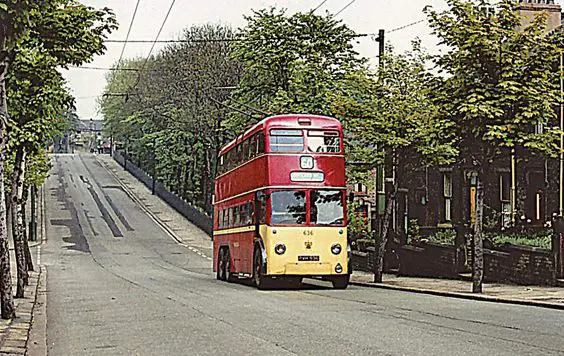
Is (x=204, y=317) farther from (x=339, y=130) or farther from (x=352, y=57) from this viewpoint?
(x=352, y=57)

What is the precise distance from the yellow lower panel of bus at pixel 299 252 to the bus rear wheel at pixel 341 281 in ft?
3.28

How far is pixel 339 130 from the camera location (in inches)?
1043

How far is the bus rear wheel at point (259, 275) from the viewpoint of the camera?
86.3 ft

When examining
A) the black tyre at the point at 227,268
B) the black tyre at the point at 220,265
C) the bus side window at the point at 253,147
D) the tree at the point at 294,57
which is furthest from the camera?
the tree at the point at 294,57

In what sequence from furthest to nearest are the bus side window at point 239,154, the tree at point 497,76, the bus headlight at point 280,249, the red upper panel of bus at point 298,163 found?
the bus side window at point 239,154, the red upper panel of bus at point 298,163, the bus headlight at point 280,249, the tree at point 497,76

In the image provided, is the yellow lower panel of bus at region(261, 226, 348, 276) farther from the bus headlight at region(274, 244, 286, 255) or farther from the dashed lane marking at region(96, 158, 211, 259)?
the dashed lane marking at region(96, 158, 211, 259)

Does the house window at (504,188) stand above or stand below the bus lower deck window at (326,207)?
above

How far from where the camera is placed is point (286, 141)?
2605cm

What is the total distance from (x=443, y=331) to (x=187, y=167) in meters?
64.4

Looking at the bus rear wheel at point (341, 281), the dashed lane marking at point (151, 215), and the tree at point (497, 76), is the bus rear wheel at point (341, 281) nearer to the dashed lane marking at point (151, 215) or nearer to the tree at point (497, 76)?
the tree at point (497, 76)

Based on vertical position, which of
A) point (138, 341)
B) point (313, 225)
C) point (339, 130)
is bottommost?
point (138, 341)

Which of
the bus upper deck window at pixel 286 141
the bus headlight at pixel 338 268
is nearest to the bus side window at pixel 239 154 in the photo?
the bus upper deck window at pixel 286 141

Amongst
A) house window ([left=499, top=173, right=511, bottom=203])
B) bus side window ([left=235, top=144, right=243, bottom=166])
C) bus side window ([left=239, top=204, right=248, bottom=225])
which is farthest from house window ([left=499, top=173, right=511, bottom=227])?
bus side window ([left=239, top=204, right=248, bottom=225])

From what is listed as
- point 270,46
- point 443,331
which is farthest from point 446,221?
point 443,331
